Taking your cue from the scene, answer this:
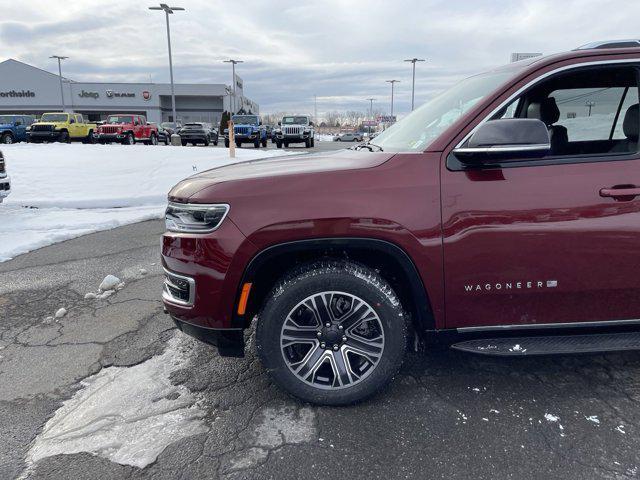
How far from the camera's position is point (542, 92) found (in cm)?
334

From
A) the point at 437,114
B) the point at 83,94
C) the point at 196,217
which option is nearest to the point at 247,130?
the point at 437,114

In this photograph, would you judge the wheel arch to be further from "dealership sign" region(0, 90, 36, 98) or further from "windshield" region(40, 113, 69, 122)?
"dealership sign" region(0, 90, 36, 98)

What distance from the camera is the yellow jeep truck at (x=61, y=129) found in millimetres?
26797

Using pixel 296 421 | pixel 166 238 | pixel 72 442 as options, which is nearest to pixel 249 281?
pixel 166 238

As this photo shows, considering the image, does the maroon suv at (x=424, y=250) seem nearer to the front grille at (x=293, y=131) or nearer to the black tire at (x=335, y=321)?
the black tire at (x=335, y=321)

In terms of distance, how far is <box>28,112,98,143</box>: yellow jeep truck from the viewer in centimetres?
2680

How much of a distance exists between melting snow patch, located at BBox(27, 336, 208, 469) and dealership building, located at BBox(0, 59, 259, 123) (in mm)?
67420

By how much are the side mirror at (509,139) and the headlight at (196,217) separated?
1358 millimetres

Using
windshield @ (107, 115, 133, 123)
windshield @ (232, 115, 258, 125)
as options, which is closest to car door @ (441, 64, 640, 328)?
windshield @ (232, 115, 258, 125)

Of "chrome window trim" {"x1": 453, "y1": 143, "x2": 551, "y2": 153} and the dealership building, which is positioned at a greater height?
the dealership building

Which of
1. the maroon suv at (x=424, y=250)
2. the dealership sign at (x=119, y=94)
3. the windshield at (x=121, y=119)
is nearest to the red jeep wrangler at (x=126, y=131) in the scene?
the windshield at (x=121, y=119)

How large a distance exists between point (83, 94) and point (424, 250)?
78.0 m

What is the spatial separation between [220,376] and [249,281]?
0.91m

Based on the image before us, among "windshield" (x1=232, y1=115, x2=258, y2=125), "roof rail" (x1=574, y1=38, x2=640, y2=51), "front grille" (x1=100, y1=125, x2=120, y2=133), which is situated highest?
"windshield" (x1=232, y1=115, x2=258, y2=125)
